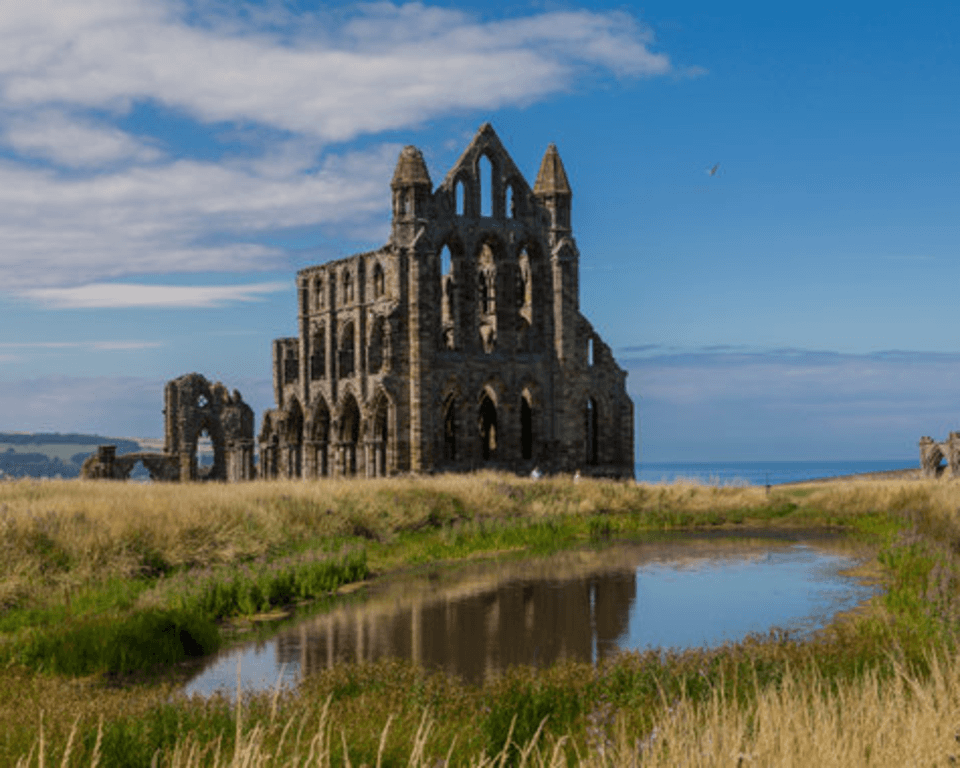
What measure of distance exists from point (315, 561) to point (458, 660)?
282 inches

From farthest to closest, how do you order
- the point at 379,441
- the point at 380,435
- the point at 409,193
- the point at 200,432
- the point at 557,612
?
the point at 200,432 → the point at 380,435 → the point at 409,193 → the point at 379,441 → the point at 557,612

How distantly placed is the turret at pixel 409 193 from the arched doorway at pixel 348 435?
28.4 feet

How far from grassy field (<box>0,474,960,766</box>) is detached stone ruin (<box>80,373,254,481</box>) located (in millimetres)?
26547

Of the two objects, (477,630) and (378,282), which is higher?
(378,282)

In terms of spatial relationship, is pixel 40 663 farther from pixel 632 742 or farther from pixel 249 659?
pixel 632 742

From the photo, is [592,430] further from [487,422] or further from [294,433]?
[294,433]

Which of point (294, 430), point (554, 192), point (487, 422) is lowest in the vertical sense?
point (294, 430)

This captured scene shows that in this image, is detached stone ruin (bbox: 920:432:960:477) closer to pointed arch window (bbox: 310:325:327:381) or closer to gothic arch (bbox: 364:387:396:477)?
gothic arch (bbox: 364:387:396:477)

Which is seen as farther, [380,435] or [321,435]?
[321,435]

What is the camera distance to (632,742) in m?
7.86

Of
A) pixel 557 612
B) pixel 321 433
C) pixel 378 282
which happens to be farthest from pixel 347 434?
pixel 557 612

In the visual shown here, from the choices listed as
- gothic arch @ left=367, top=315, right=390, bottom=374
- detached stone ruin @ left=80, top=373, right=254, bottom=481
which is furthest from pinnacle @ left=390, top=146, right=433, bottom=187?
detached stone ruin @ left=80, top=373, right=254, bottom=481

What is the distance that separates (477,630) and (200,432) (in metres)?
47.0

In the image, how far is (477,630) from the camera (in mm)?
16734
